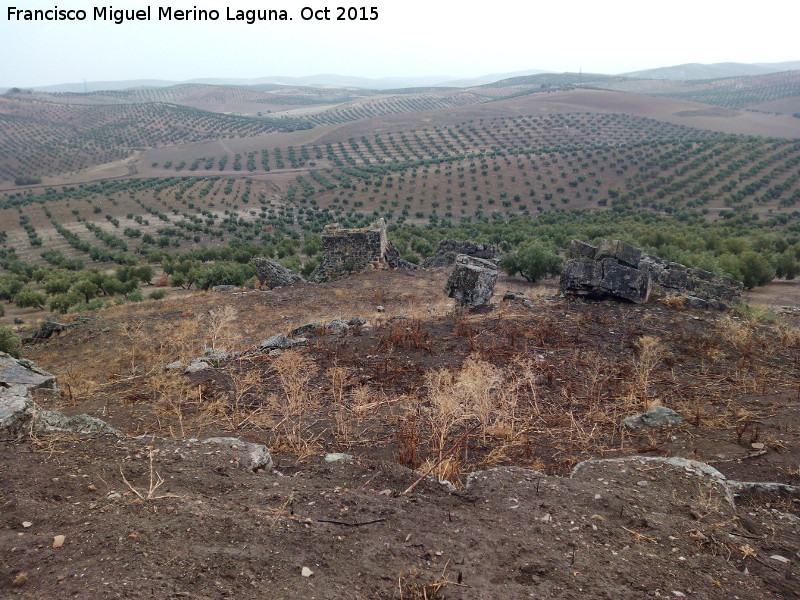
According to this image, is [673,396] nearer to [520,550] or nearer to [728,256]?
[520,550]

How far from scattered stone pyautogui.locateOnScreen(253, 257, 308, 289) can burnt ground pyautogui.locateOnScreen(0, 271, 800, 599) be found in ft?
32.4

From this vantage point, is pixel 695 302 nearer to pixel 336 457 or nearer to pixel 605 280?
pixel 605 280

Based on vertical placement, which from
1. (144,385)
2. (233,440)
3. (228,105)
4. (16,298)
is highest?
(228,105)

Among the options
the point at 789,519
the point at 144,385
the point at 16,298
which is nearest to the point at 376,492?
the point at 789,519

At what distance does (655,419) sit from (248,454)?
15.9 feet

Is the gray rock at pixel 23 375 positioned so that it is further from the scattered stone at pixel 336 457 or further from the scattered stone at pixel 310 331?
the scattered stone at pixel 336 457

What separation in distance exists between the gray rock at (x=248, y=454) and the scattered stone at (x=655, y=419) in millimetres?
4283

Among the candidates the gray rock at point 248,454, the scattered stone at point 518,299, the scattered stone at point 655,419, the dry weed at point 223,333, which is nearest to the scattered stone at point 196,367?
the dry weed at point 223,333

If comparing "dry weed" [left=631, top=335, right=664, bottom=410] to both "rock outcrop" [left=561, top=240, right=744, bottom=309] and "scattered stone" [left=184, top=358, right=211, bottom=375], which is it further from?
"scattered stone" [left=184, top=358, right=211, bottom=375]

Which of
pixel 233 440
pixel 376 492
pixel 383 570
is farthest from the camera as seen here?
pixel 233 440

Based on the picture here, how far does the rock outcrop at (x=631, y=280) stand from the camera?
11.2 meters

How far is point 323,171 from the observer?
255ft

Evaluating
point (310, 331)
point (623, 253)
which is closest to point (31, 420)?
point (310, 331)

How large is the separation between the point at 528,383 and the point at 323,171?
7506 centimetres
